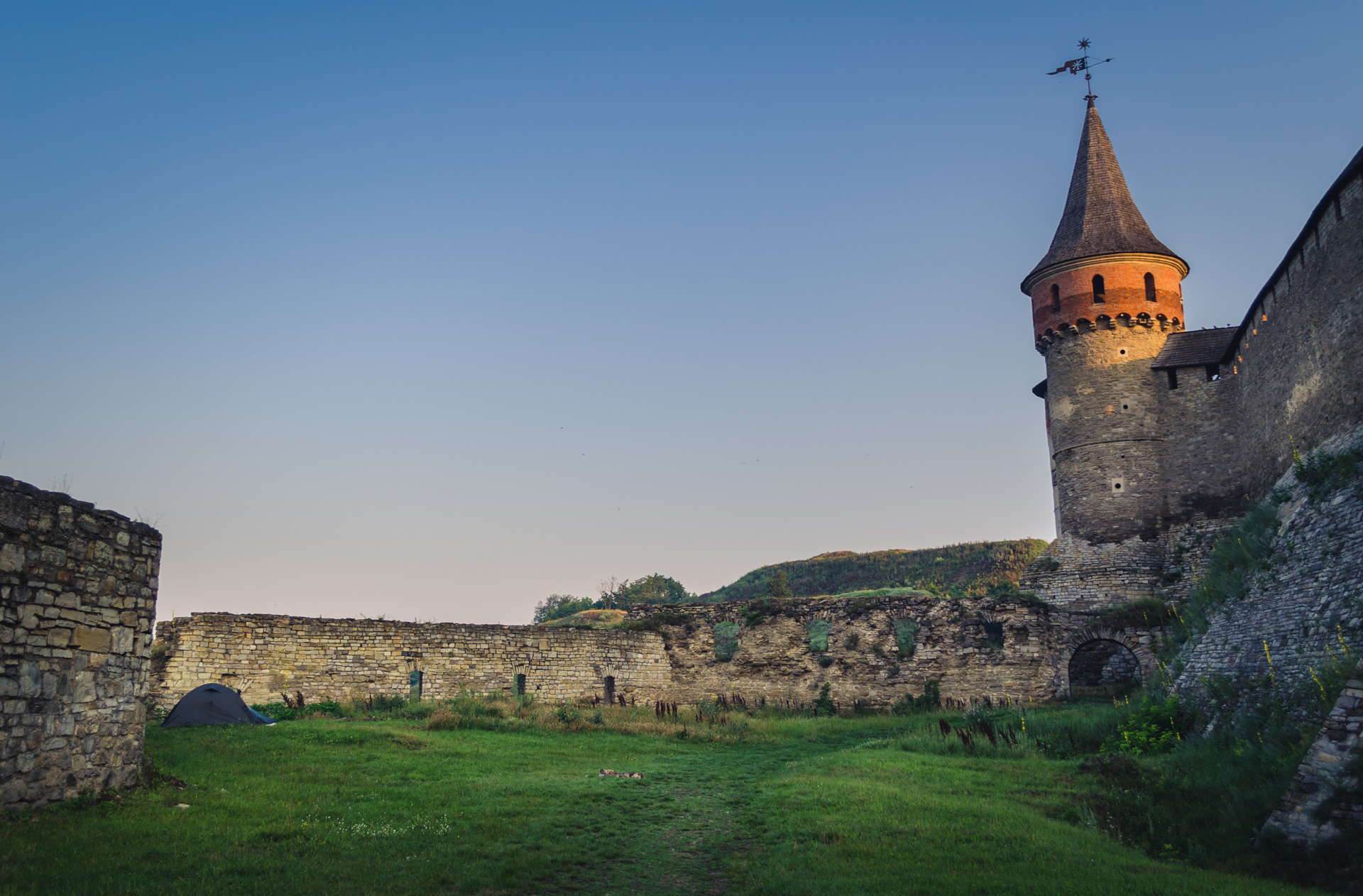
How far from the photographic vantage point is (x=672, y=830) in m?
11.0

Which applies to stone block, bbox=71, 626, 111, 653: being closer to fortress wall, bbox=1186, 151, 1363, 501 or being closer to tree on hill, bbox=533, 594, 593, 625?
fortress wall, bbox=1186, 151, 1363, 501

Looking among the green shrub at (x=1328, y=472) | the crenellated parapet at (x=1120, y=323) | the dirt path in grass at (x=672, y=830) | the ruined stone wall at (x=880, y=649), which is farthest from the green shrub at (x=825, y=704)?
the crenellated parapet at (x=1120, y=323)

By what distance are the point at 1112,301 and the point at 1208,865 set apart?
26864mm

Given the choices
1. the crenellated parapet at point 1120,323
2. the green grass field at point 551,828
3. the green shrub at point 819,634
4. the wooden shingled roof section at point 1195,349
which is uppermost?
the crenellated parapet at point 1120,323

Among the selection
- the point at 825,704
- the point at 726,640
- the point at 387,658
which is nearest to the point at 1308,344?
the point at 825,704

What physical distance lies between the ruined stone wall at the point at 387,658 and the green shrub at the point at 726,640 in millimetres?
1823

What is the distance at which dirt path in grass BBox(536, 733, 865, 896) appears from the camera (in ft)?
28.5

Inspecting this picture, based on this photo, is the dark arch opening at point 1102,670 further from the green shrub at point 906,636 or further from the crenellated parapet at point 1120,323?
the crenellated parapet at point 1120,323

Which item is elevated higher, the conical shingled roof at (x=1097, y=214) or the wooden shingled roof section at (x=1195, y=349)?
the conical shingled roof at (x=1097, y=214)

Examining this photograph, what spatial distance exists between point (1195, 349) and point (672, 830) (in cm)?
2860

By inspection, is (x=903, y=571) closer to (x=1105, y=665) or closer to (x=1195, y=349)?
(x=1195, y=349)

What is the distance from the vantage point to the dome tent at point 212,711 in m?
17.6

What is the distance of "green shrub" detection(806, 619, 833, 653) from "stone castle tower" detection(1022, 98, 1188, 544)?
9.87 meters

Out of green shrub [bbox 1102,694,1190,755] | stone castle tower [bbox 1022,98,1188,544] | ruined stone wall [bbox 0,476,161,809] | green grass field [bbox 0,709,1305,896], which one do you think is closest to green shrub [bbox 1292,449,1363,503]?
green shrub [bbox 1102,694,1190,755]
